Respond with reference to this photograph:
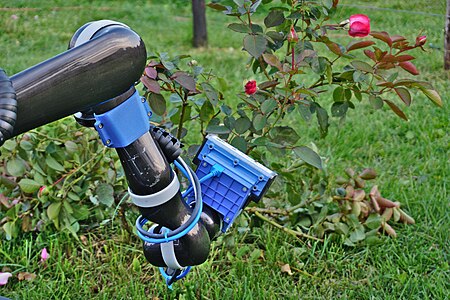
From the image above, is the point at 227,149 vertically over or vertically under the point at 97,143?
over

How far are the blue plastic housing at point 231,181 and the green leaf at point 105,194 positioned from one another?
0.81 m

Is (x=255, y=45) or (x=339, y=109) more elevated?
(x=255, y=45)

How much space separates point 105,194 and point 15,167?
30cm

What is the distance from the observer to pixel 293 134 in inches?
65.1

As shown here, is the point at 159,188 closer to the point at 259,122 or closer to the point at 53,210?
the point at 259,122

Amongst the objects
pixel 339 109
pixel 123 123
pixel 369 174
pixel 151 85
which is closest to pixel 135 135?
pixel 123 123

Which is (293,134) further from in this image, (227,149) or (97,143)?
(97,143)

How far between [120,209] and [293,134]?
0.69 meters

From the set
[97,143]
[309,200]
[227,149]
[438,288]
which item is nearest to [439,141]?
[309,200]

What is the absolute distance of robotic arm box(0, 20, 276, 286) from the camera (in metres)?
0.75

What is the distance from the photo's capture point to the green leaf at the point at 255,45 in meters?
1.45

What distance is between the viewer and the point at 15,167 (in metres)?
1.92

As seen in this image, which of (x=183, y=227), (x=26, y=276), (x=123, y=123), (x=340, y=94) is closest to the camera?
A: (x=123, y=123)

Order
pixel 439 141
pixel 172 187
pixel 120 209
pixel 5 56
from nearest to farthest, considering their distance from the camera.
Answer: pixel 172 187 < pixel 120 209 < pixel 439 141 < pixel 5 56
